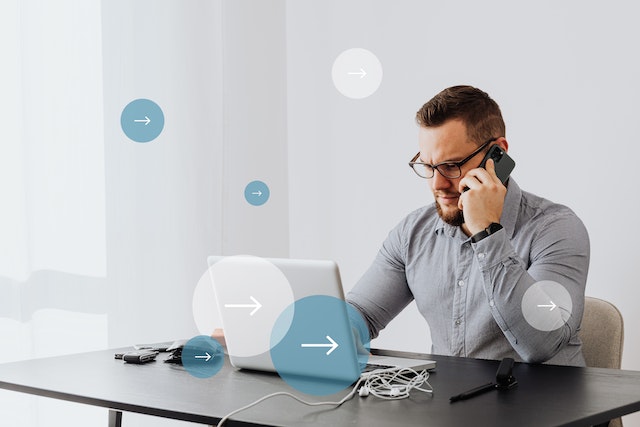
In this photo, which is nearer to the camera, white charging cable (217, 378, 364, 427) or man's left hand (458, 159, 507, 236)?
white charging cable (217, 378, 364, 427)

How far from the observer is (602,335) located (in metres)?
2.06

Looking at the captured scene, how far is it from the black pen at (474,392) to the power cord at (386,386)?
0.26 feet

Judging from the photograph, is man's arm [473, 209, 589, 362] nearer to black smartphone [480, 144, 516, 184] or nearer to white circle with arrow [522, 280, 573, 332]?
white circle with arrow [522, 280, 573, 332]

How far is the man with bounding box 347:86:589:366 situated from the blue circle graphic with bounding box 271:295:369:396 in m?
0.49

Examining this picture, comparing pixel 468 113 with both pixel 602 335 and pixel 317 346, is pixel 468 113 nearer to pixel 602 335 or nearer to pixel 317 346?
pixel 602 335

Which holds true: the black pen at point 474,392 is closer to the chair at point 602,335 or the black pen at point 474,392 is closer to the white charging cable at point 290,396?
the white charging cable at point 290,396

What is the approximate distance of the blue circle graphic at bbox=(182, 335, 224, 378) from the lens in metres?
1.76

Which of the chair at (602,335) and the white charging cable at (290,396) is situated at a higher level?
the white charging cable at (290,396)

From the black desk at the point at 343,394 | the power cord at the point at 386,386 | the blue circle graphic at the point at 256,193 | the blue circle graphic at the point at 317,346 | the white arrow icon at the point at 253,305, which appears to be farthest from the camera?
the blue circle graphic at the point at 256,193

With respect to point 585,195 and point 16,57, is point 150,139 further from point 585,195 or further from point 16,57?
point 585,195

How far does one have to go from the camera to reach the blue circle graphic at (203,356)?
1.76m

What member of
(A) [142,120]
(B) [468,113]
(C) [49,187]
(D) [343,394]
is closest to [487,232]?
(B) [468,113]

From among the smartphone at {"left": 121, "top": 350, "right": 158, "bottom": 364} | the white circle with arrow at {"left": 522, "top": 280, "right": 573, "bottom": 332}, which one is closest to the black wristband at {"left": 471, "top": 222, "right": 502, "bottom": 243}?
the white circle with arrow at {"left": 522, "top": 280, "right": 573, "bottom": 332}

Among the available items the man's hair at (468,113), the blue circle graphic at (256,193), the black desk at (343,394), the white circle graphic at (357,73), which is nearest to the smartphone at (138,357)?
the black desk at (343,394)
